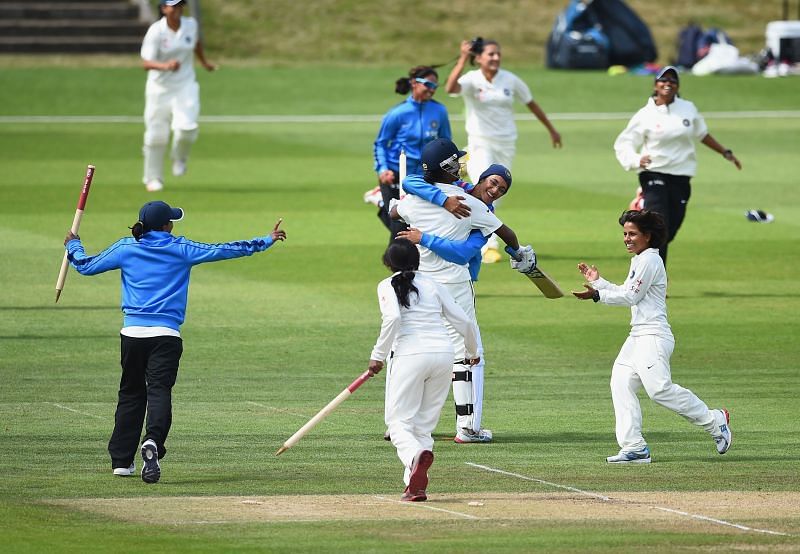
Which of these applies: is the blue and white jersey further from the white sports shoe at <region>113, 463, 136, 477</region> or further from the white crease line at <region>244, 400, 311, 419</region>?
the white sports shoe at <region>113, 463, 136, 477</region>

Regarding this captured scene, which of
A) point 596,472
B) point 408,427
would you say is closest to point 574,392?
point 596,472

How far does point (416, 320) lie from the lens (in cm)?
962

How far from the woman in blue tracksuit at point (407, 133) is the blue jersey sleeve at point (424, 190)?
16.8 feet

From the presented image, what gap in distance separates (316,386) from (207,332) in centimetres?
265

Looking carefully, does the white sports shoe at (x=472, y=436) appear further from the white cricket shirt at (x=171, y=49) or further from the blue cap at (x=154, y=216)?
the white cricket shirt at (x=171, y=49)

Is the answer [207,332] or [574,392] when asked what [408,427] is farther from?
[207,332]

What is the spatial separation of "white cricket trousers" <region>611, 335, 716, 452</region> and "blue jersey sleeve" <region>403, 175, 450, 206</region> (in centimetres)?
156

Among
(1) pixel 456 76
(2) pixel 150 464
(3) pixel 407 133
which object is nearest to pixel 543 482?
(2) pixel 150 464

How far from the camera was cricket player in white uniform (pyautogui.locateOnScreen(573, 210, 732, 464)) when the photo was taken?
10.6 m

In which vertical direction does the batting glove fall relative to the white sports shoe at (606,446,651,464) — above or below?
above

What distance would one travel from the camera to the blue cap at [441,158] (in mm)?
10641

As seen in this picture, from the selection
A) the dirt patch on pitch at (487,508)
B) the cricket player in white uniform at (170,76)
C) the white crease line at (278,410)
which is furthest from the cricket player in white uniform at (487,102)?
the dirt patch on pitch at (487,508)

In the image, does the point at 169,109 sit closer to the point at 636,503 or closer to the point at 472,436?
the point at 472,436

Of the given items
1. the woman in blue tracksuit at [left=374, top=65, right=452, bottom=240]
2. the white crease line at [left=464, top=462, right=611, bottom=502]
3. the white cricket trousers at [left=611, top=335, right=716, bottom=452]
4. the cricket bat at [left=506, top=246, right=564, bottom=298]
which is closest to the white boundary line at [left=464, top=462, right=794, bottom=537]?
the white crease line at [left=464, top=462, right=611, bottom=502]
